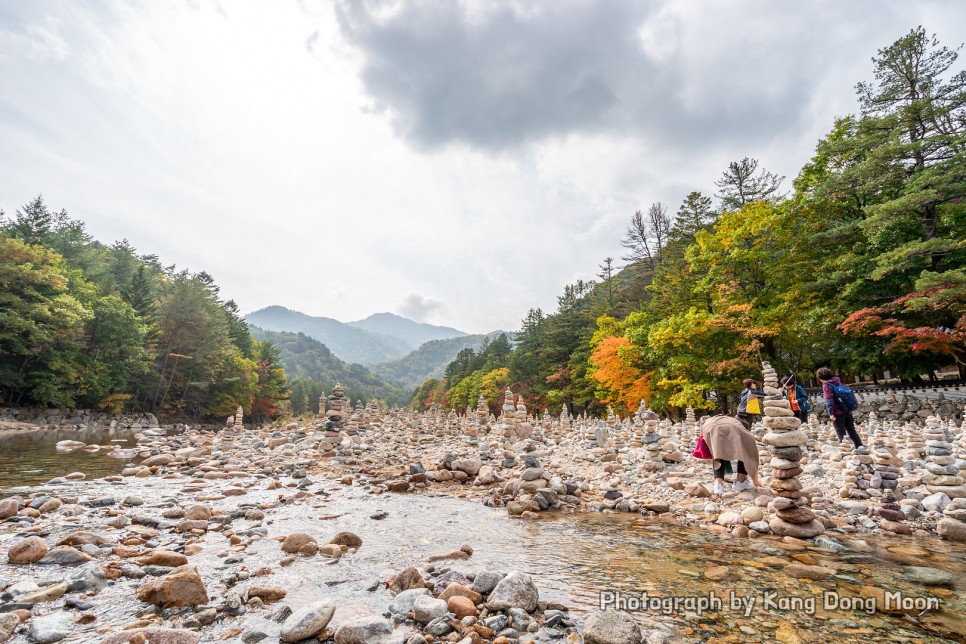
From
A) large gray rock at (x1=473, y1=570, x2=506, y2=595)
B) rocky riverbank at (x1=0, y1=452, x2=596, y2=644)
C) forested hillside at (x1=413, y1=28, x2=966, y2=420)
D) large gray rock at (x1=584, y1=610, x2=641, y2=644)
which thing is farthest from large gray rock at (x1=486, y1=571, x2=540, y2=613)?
forested hillside at (x1=413, y1=28, x2=966, y2=420)

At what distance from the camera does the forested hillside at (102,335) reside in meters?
34.1

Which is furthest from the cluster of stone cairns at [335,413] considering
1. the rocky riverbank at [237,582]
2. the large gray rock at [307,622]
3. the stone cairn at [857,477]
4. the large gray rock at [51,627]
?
the stone cairn at [857,477]

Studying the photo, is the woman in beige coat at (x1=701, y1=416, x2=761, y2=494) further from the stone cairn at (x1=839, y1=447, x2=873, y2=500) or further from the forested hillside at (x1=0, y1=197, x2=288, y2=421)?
the forested hillside at (x1=0, y1=197, x2=288, y2=421)

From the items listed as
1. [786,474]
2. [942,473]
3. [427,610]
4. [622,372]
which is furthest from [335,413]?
[622,372]

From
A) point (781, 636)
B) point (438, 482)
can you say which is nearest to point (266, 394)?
point (438, 482)

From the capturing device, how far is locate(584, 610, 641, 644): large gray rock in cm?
348

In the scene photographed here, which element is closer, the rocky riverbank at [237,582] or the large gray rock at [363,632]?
the large gray rock at [363,632]

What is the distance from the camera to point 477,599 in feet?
13.8

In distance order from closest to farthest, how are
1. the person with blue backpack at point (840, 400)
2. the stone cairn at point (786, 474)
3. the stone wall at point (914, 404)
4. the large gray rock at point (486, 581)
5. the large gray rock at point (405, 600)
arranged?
the large gray rock at point (405, 600) < the large gray rock at point (486, 581) < the stone cairn at point (786, 474) < the person with blue backpack at point (840, 400) < the stone wall at point (914, 404)

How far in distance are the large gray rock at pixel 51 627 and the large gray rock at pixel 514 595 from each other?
365cm

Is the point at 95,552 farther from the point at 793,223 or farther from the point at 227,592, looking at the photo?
the point at 793,223

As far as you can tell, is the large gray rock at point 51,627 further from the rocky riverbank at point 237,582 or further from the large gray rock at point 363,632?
the large gray rock at point 363,632

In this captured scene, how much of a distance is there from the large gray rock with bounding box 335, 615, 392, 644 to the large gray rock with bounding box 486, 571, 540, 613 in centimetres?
110

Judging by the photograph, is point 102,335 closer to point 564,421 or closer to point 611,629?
point 564,421
